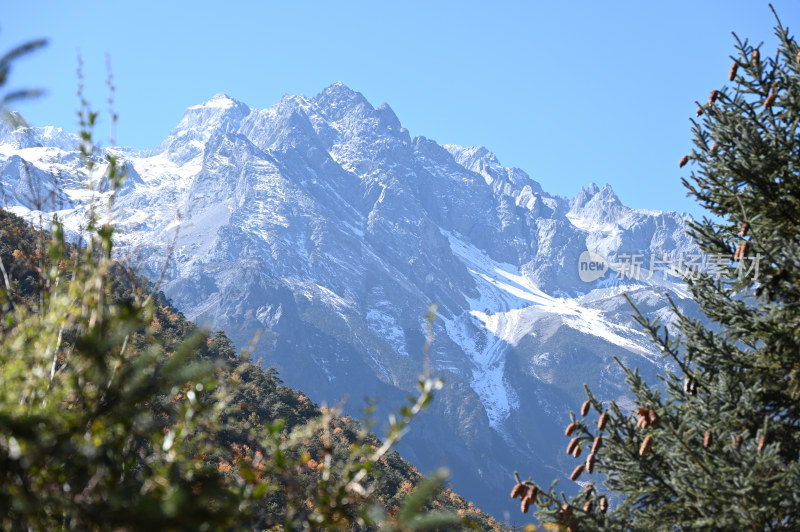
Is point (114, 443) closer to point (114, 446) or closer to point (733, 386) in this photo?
point (114, 446)

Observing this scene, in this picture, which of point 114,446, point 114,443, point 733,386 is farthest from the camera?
point 733,386

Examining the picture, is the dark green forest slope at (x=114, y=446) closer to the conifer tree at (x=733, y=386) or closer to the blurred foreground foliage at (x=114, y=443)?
the blurred foreground foliage at (x=114, y=443)

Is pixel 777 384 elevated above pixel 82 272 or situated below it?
above

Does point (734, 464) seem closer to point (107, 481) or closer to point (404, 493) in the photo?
point (107, 481)

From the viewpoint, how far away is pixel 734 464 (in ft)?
17.6

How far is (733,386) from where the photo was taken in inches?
236

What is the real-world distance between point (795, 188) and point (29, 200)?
7.19 meters

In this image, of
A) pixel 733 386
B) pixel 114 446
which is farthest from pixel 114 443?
pixel 733 386

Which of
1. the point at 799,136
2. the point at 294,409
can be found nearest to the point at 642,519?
the point at 799,136

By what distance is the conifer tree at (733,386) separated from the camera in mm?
5363

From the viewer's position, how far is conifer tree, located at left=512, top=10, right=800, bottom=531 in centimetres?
536

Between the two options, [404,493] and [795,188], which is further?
[404,493]

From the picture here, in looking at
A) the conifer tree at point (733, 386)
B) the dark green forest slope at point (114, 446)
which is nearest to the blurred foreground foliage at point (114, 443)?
the dark green forest slope at point (114, 446)

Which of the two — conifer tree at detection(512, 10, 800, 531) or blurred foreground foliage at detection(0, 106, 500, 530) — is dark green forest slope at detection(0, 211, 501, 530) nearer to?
blurred foreground foliage at detection(0, 106, 500, 530)
